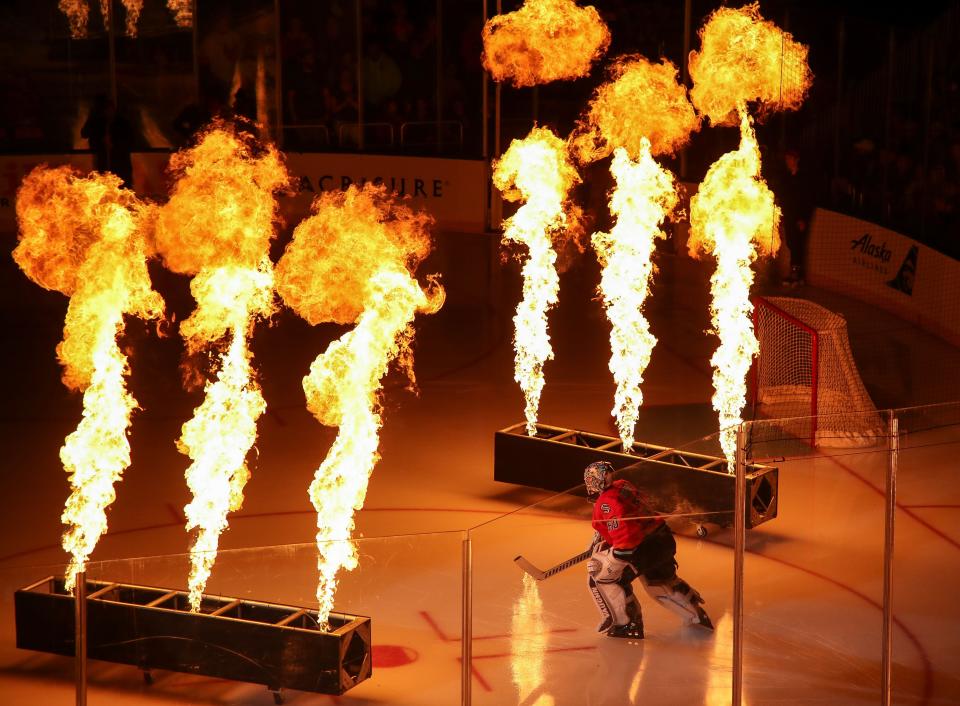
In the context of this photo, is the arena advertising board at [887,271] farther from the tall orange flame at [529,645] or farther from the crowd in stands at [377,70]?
the tall orange flame at [529,645]

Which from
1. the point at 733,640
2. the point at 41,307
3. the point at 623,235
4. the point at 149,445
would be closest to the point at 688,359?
the point at 623,235

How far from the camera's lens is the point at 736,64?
18.9 metres

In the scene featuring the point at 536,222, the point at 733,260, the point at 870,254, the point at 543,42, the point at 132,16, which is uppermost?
the point at 132,16

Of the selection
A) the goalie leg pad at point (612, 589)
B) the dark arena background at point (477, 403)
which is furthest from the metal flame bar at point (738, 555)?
the goalie leg pad at point (612, 589)

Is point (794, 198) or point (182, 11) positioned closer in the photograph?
point (794, 198)

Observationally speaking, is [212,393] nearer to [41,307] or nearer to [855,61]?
[41,307]

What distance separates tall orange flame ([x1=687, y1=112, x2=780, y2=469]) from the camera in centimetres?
1422

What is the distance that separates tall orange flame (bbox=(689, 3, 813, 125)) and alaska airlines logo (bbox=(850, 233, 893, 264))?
2.31m

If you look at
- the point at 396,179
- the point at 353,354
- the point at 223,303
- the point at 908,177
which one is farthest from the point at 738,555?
the point at 396,179

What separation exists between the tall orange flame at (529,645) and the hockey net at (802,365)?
21.7 feet

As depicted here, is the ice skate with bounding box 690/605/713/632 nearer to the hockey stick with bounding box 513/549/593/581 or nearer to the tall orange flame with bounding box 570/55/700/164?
the hockey stick with bounding box 513/549/593/581

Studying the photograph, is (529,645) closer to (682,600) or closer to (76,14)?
(682,600)

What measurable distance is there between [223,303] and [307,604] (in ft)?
9.95

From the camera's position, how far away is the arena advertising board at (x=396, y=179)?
25.1 meters
